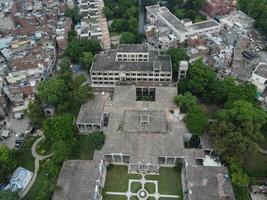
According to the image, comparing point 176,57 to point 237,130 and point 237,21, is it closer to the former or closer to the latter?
point 237,130

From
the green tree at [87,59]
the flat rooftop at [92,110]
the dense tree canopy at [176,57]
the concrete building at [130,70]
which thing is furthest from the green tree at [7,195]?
the dense tree canopy at [176,57]

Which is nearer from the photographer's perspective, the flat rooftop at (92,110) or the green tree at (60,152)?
the green tree at (60,152)

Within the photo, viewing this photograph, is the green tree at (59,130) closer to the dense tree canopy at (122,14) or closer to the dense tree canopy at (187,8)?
the dense tree canopy at (122,14)

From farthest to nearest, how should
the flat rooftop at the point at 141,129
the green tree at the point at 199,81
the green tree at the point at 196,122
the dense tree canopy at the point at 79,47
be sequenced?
the dense tree canopy at the point at 79,47, the green tree at the point at 199,81, the green tree at the point at 196,122, the flat rooftop at the point at 141,129

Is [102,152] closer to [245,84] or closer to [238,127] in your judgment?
[238,127]

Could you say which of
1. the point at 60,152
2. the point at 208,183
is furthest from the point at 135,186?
the point at 60,152
